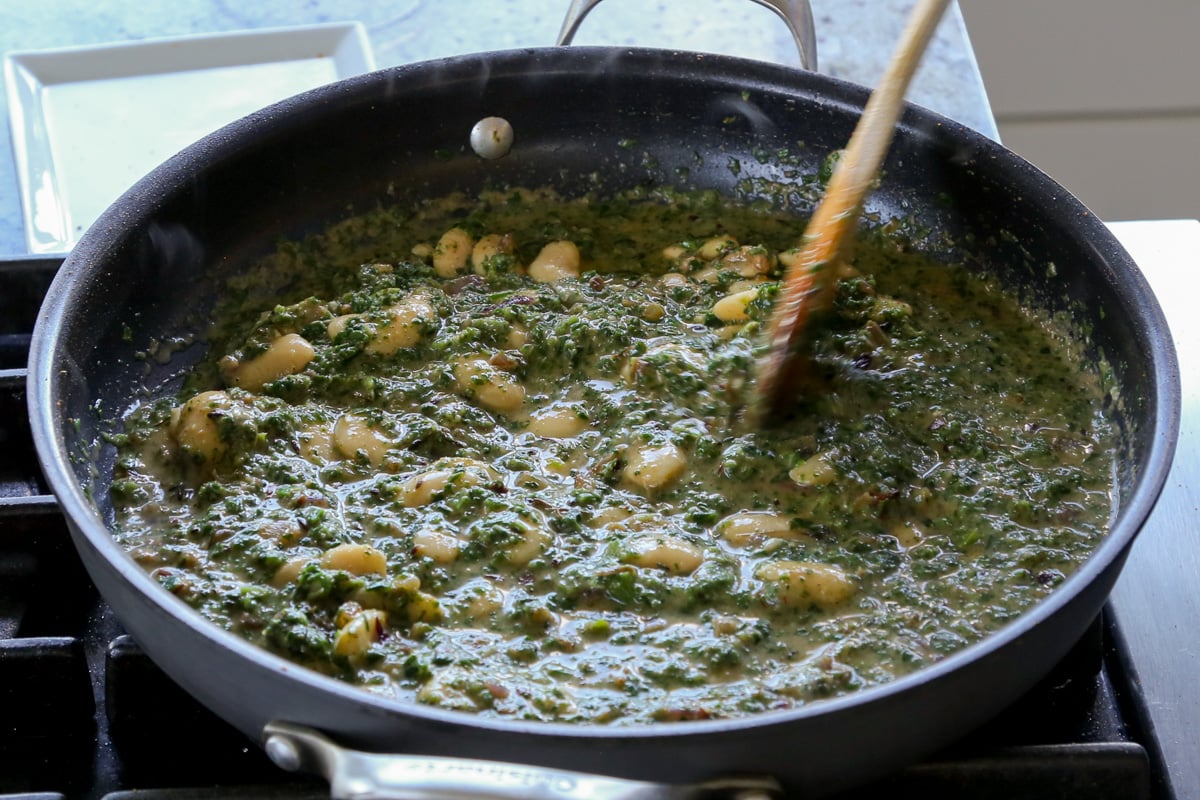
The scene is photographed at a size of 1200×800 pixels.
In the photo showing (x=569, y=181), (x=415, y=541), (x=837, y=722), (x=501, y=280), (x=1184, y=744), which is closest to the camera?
(x=837, y=722)

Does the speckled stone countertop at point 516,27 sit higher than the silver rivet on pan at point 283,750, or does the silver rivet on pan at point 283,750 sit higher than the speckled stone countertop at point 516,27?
the speckled stone countertop at point 516,27

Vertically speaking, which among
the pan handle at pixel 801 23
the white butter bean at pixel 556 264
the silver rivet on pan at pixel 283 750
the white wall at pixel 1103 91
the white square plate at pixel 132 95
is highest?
the pan handle at pixel 801 23

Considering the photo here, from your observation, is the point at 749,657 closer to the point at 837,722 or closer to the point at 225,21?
the point at 837,722

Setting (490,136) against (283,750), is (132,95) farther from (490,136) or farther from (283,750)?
(283,750)

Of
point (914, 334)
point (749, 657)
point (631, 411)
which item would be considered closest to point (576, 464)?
point (631, 411)

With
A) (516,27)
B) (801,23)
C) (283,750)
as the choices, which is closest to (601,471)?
(283,750)

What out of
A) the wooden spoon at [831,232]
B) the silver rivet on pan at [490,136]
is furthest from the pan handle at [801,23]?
the wooden spoon at [831,232]

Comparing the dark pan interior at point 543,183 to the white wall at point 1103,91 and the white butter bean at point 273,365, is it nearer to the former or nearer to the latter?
the white butter bean at point 273,365
